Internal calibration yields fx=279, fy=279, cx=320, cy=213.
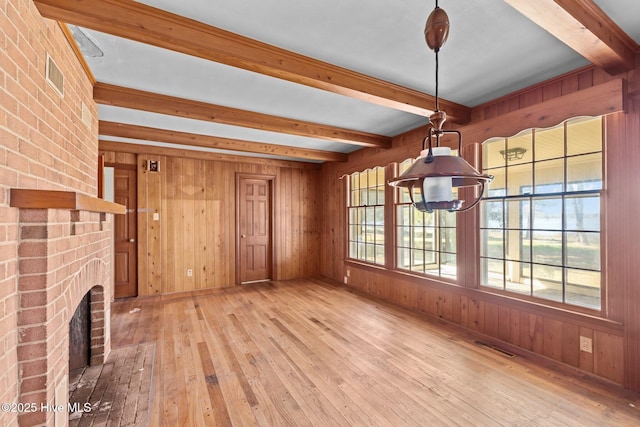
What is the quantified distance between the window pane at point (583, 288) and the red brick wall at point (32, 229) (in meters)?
3.78

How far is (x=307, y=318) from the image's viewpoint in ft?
12.3

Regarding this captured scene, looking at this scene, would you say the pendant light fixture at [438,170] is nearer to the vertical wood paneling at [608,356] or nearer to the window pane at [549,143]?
the window pane at [549,143]

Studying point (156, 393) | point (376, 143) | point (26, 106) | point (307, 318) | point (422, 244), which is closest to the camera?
point (26, 106)

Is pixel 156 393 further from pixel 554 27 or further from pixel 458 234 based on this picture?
pixel 554 27

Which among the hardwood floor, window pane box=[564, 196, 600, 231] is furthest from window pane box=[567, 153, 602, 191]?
the hardwood floor

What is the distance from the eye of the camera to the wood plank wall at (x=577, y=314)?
84.8 inches

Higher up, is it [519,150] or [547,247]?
[519,150]

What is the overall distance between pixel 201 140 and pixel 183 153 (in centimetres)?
94

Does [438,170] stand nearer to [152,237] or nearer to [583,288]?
[583,288]

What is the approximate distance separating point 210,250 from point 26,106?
14.0ft

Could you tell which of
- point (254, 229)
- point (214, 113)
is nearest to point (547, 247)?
point (214, 113)

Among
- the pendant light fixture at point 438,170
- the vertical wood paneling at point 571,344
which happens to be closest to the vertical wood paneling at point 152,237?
the pendant light fixture at point 438,170

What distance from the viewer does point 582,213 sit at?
8.14ft

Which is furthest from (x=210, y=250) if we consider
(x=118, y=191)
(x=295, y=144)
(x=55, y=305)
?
(x=55, y=305)
